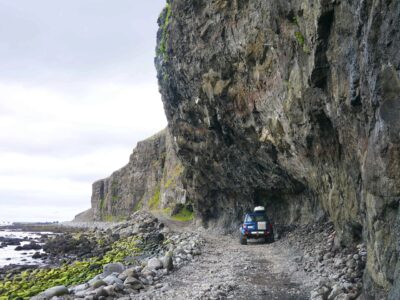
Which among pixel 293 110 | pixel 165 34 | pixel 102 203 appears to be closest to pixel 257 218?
pixel 293 110

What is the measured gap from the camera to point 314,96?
16484 mm

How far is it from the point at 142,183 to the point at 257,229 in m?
101

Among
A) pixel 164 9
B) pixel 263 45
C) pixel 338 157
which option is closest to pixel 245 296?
pixel 338 157

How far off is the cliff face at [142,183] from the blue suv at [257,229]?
4884 centimetres

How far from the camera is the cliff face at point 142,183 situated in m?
91.5

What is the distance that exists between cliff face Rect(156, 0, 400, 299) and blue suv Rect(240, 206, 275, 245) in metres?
3.18

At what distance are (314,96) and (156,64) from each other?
33.3m

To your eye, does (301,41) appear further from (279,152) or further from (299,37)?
(279,152)

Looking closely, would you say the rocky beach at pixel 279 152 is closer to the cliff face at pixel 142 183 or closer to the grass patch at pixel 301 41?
the grass patch at pixel 301 41

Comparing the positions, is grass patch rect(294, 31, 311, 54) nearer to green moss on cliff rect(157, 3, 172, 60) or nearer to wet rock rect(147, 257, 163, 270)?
wet rock rect(147, 257, 163, 270)

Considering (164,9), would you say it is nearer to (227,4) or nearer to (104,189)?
(227,4)

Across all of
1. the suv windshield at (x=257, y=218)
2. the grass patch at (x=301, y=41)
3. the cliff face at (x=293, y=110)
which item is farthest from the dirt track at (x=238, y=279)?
the grass patch at (x=301, y=41)

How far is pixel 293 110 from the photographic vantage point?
65.3 feet

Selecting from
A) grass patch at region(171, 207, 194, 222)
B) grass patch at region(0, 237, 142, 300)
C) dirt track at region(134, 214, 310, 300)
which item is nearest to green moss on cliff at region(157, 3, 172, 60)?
grass patch at region(0, 237, 142, 300)
